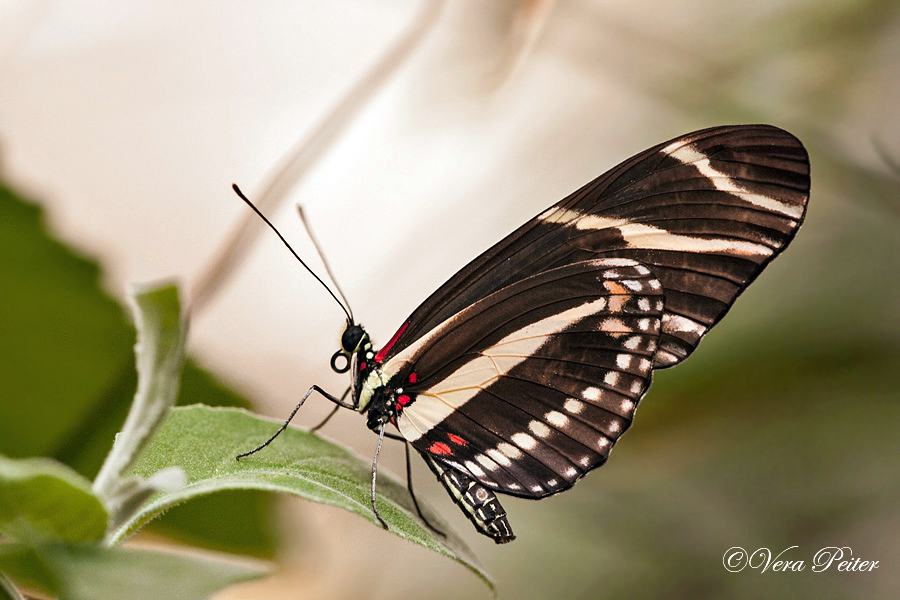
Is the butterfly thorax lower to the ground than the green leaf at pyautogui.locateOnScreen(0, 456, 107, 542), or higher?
higher

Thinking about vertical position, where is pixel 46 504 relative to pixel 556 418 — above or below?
below

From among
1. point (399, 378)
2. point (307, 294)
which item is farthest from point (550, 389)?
point (307, 294)

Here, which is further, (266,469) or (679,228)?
(679,228)

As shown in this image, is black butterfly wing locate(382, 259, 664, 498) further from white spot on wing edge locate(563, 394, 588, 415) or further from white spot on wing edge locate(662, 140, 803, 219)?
white spot on wing edge locate(662, 140, 803, 219)

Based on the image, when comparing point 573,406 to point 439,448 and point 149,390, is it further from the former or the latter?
point 149,390

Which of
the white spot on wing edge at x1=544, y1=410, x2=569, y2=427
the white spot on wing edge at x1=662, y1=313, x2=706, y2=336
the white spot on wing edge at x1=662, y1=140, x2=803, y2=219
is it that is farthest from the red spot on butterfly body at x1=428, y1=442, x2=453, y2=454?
the white spot on wing edge at x1=662, y1=140, x2=803, y2=219

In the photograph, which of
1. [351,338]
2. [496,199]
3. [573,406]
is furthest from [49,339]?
[496,199]

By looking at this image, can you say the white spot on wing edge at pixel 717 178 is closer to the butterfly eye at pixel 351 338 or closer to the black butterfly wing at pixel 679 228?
the black butterfly wing at pixel 679 228
